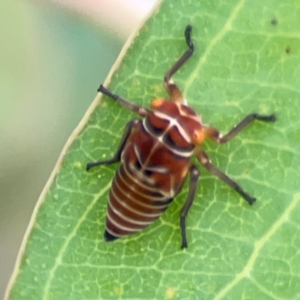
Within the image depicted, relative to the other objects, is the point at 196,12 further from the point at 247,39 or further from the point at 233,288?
the point at 233,288

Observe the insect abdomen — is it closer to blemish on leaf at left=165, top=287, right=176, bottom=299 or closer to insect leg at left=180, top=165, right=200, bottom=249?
insect leg at left=180, top=165, right=200, bottom=249

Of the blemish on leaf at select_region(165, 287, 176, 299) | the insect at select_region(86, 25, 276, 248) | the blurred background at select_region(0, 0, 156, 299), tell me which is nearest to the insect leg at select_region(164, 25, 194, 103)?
the insect at select_region(86, 25, 276, 248)

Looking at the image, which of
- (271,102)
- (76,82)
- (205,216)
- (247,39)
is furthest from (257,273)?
(76,82)

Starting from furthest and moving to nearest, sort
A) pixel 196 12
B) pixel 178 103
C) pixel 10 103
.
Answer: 1. pixel 10 103
2. pixel 178 103
3. pixel 196 12

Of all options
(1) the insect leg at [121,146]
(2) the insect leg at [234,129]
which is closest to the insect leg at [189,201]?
(2) the insect leg at [234,129]

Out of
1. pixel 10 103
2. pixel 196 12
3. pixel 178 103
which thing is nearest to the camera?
pixel 196 12

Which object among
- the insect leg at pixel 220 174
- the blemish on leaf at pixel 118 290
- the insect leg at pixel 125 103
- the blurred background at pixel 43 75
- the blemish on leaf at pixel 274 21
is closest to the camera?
the blemish on leaf at pixel 274 21

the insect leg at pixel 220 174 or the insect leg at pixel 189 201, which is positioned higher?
the insect leg at pixel 220 174

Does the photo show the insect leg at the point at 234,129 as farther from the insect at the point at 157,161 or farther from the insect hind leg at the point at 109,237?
the insect hind leg at the point at 109,237
